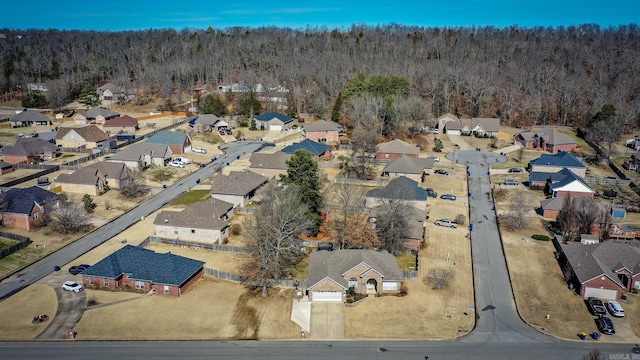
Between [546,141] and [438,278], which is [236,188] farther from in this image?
[546,141]

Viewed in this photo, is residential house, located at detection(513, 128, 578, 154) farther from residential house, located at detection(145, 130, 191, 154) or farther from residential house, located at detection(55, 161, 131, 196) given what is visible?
residential house, located at detection(55, 161, 131, 196)

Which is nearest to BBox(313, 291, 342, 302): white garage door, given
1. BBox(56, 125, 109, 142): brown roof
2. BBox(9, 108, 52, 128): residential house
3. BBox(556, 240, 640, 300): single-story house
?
BBox(556, 240, 640, 300): single-story house

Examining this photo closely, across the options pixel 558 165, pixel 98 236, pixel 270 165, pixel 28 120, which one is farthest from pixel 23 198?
pixel 558 165

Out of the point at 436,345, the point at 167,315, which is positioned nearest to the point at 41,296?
the point at 167,315

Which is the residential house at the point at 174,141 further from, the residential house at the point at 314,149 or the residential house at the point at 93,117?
the residential house at the point at 93,117

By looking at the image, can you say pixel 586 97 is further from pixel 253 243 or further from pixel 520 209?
pixel 253 243

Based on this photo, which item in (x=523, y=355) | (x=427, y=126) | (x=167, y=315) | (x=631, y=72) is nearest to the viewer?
(x=523, y=355)

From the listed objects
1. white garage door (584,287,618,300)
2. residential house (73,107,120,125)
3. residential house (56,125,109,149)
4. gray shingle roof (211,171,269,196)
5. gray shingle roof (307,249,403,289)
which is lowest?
white garage door (584,287,618,300)
